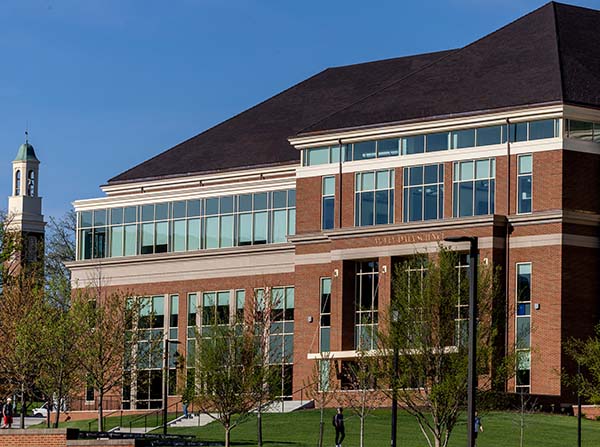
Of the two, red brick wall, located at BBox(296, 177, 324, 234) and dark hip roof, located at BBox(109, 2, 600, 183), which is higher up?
dark hip roof, located at BBox(109, 2, 600, 183)

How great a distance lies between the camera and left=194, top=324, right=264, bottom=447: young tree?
60125 millimetres

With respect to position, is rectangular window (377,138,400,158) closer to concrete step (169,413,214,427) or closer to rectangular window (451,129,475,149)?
rectangular window (451,129,475,149)

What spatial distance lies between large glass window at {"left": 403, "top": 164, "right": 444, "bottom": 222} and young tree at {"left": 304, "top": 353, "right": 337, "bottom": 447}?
766 cm

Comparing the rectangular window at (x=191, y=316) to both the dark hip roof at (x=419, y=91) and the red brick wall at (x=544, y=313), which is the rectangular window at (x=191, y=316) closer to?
the dark hip roof at (x=419, y=91)

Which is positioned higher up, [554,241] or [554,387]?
[554,241]

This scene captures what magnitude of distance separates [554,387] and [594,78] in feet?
47.0

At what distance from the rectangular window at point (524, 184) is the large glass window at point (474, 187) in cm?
124

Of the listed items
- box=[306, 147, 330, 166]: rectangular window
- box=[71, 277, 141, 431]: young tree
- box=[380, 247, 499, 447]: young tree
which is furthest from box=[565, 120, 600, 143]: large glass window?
box=[380, 247, 499, 447]: young tree

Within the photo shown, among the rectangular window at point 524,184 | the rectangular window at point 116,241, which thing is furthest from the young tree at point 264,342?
the rectangular window at point 524,184

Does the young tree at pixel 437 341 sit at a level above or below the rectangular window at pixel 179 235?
below

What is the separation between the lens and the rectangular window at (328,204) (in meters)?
80.8

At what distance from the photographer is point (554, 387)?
235 feet

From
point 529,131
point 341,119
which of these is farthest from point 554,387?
point 341,119

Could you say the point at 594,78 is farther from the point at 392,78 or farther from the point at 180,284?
the point at 180,284
